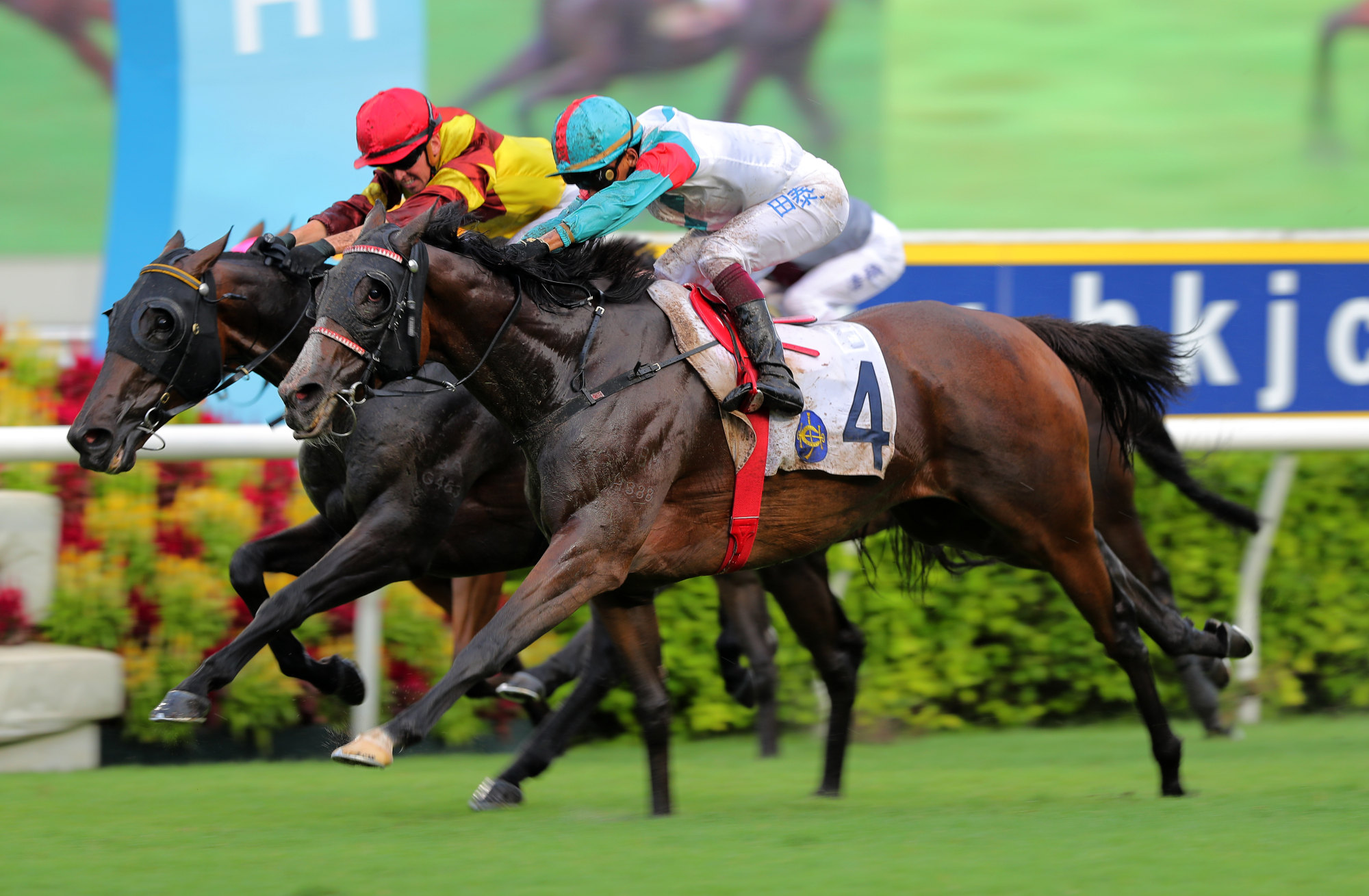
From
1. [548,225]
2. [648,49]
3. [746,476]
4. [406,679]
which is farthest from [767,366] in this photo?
[648,49]

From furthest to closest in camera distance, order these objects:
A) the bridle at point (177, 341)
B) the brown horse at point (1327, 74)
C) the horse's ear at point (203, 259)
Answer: the brown horse at point (1327, 74)
the horse's ear at point (203, 259)
the bridle at point (177, 341)

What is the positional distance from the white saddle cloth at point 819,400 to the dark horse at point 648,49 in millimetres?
5963

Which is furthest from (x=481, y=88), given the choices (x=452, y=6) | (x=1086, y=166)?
(x=1086, y=166)

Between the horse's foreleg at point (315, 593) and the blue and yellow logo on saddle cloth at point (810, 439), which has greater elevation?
the blue and yellow logo on saddle cloth at point (810, 439)

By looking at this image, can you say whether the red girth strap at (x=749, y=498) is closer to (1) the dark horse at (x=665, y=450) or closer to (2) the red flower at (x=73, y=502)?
(1) the dark horse at (x=665, y=450)

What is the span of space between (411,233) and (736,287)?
83 centimetres

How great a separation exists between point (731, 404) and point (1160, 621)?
151 centimetres

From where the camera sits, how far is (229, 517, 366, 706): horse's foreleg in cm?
432

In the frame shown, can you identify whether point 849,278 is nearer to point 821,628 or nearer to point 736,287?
point 821,628

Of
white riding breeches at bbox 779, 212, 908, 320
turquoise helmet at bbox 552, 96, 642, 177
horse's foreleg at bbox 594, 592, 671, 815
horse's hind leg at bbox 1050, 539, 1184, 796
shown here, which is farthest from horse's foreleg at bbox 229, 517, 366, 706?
horse's hind leg at bbox 1050, 539, 1184, 796

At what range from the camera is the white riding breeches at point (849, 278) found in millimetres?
5598

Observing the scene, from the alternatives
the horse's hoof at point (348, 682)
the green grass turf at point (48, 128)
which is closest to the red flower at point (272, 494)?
the horse's hoof at point (348, 682)

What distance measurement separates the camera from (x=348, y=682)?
448cm

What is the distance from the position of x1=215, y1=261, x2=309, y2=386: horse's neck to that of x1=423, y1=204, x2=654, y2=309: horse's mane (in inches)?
26.9
